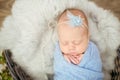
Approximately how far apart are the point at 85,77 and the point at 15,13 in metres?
0.38

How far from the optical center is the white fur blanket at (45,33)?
3.95ft

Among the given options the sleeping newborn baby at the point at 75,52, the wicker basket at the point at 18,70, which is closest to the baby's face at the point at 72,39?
the sleeping newborn baby at the point at 75,52

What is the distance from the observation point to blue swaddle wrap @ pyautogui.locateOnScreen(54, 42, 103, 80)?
1130 mm

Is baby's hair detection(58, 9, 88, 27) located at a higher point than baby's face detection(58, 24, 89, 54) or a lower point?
higher

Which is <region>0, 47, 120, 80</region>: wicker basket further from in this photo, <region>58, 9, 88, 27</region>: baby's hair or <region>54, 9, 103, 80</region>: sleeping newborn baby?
<region>58, 9, 88, 27</region>: baby's hair

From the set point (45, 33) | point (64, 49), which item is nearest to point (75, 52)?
point (64, 49)

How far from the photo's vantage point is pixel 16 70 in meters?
1.13

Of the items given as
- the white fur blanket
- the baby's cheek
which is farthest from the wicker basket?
the baby's cheek

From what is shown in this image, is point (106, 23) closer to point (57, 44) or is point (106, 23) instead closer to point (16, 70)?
point (57, 44)

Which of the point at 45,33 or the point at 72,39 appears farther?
the point at 45,33

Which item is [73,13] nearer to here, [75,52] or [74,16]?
[74,16]

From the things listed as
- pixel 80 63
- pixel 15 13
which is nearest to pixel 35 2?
pixel 15 13

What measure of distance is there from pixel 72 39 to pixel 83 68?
116mm

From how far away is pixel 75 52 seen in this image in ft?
3.71
